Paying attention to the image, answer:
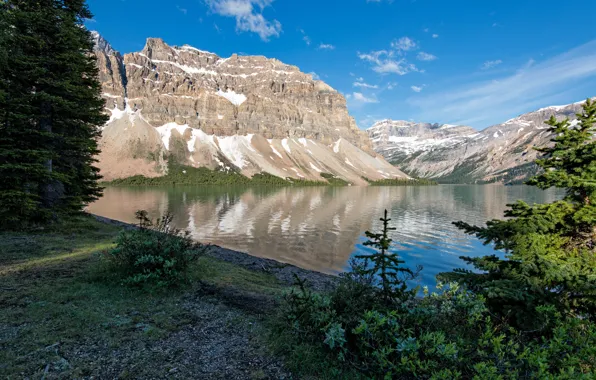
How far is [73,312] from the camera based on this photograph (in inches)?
315

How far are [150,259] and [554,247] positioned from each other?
42.8ft

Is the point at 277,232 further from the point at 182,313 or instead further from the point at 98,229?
the point at 182,313

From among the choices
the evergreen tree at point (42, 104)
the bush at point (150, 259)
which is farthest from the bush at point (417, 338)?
the evergreen tree at point (42, 104)

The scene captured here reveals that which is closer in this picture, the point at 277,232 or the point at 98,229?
the point at 98,229

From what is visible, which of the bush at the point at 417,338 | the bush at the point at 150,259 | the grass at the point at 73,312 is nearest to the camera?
the bush at the point at 417,338

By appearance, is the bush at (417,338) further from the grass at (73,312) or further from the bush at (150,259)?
the bush at (150,259)

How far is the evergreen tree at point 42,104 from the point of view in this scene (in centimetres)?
1706

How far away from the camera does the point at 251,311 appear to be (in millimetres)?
9336

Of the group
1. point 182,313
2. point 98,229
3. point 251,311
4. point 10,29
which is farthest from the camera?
point 98,229

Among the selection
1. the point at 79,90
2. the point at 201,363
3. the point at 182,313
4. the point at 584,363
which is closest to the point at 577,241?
the point at 584,363

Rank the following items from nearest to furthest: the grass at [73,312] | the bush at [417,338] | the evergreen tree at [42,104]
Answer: the bush at [417,338]
the grass at [73,312]
the evergreen tree at [42,104]

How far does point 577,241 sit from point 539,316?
3110 mm

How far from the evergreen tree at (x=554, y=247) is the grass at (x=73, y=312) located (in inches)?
313

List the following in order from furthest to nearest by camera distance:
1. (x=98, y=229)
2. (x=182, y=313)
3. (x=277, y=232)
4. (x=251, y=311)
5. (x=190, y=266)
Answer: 1. (x=277, y=232)
2. (x=98, y=229)
3. (x=190, y=266)
4. (x=251, y=311)
5. (x=182, y=313)
